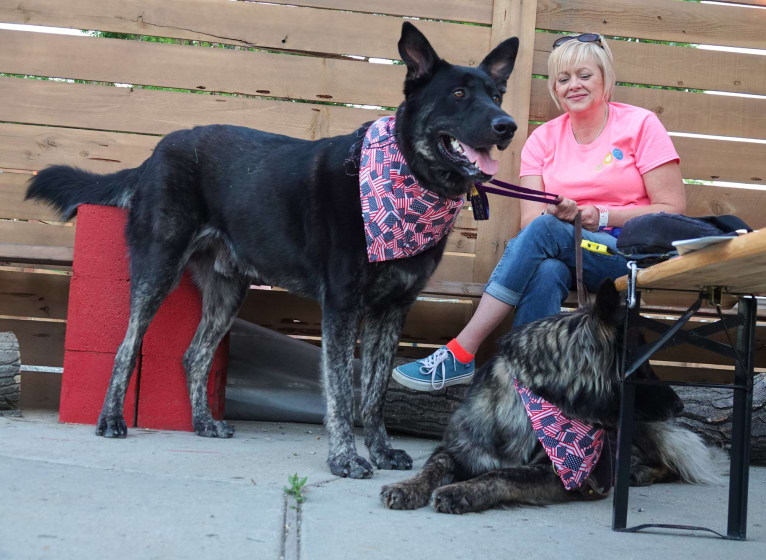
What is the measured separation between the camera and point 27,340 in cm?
435

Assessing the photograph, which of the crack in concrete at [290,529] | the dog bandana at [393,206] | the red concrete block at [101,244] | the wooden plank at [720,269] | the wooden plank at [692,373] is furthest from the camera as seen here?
the wooden plank at [692,373]

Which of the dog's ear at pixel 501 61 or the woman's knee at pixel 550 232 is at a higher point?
the dog's ear at pixel 501 61

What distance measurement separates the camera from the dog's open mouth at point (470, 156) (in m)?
2.74

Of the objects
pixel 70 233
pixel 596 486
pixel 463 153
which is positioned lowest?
pixel 596 486

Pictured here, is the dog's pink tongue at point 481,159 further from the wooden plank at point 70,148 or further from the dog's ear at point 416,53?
the wooden plank at point 70,148

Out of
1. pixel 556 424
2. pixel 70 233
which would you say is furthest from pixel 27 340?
pixel 556 424

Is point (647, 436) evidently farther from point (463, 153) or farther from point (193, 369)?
point (193, 369)

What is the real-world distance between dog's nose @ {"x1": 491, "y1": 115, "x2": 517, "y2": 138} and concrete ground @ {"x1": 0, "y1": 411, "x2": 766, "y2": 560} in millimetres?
1219

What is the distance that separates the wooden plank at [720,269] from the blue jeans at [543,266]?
3.39ft

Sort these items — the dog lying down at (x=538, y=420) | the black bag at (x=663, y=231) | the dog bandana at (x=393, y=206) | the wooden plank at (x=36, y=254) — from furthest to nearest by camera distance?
the wooden plank at (x=36, y=254) < the dog bandana at (x=393, y=206) < the dog lying down at (x=538, y=420) < the black bag at (x=663, y=231)

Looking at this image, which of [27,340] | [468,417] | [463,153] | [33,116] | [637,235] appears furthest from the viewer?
[27,340]

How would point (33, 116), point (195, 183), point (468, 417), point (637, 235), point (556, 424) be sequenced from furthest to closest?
point (33, 116) → point (195, 183) → point (468, 417) → point (556, 424) → point (637, 235)

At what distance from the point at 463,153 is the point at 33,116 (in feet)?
8.29

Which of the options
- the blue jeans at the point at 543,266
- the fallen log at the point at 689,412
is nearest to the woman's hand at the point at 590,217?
the blue jeans at the point at 543,266
